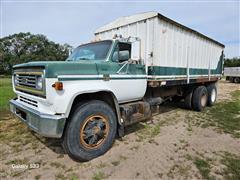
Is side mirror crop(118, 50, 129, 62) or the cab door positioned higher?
side mirror crop(118, 50, 129, 62)

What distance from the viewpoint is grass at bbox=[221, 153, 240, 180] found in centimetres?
293

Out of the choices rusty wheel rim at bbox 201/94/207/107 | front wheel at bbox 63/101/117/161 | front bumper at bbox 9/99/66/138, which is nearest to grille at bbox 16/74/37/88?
front bumper at bbox 9/99/66/138


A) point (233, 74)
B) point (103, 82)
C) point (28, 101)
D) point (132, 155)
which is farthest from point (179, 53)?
point (233, 74)

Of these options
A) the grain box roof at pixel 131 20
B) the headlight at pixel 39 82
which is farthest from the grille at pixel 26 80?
the grain box roof at pixel 131 20

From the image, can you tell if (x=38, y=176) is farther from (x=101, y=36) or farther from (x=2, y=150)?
(x=101, y=36)

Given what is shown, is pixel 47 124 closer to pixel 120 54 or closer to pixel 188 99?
pixel 120 54

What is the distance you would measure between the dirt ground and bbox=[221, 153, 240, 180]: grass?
9 cm

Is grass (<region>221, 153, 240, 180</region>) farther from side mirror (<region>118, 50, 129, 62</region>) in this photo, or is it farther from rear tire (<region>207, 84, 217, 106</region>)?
rear tire (<region>207, 84, 217, 106</region>)

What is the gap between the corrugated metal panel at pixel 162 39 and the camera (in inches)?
185

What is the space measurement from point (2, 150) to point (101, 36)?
4305 millimetres

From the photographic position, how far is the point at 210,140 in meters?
4.41

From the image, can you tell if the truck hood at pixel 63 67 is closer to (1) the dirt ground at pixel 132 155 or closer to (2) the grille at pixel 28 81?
(2) the grille at pixel 28 81

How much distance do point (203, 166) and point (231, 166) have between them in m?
0.51

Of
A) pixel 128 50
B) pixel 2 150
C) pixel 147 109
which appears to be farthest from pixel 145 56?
pixel 2 150
